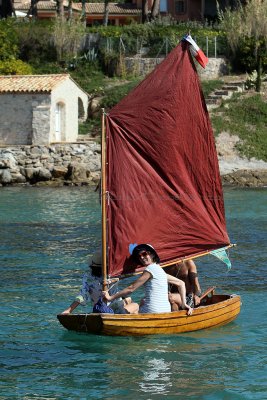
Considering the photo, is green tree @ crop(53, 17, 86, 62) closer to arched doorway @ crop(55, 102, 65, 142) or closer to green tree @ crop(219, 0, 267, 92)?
green tree @ crop(219, 0, 267, 92)

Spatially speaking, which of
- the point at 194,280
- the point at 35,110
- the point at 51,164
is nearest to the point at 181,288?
the point at 194,280

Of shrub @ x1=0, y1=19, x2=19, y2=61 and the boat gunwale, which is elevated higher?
shrub @ x1=0, y1=19, x2=19, y2=61

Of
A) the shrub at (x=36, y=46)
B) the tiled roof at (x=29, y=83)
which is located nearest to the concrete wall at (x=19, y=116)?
the tiled roof at (x=29, y=83)

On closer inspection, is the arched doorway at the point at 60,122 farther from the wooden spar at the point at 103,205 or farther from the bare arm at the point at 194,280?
the wooden spar at the point at 103,205

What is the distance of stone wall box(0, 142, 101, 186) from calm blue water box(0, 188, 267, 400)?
21425mm

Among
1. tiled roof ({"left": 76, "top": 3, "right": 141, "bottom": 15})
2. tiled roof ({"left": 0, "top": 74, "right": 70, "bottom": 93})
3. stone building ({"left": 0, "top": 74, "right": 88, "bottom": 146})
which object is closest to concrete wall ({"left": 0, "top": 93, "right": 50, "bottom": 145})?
stone building ({"left": 0, "top": 74, "right": 88, "bottom": 146})

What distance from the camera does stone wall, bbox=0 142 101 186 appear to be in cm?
4847

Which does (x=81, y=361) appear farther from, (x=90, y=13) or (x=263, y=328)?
(x=90, y=13)

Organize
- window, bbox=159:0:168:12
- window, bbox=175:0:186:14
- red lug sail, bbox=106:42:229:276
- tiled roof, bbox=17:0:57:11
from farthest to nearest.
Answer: tiled roof, bbox=17:0:57:11 < window, bbox=159:0:168:12 < window, bbox=175:0:186:14 < red lug sail, bbox=106:42:229:276

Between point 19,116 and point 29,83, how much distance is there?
162 centimetres

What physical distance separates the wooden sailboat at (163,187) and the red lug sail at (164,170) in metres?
0.02

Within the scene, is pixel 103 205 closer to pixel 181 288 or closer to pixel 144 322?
pixel 181 288

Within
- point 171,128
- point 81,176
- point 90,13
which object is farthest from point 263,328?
point 90,13

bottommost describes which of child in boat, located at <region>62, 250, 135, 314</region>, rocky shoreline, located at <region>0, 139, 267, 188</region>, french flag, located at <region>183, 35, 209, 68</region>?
rocky shoreline, located at <region>0, 139, 267, 188</region>
